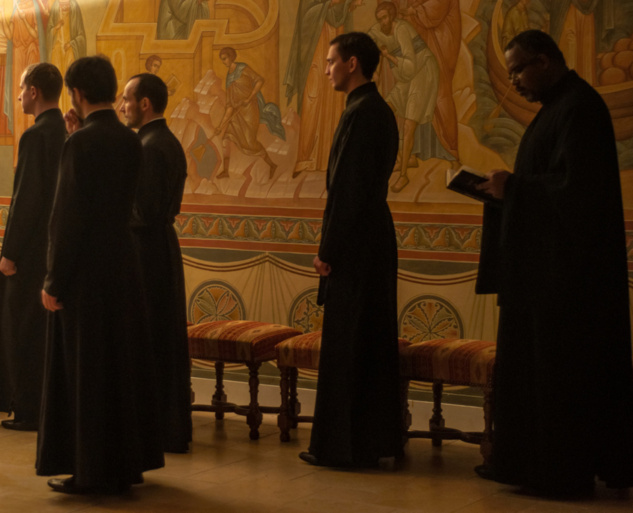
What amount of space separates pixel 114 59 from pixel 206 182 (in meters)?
1.28

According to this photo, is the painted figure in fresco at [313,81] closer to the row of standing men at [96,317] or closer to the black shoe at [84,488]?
the row of standing men at [96,317]

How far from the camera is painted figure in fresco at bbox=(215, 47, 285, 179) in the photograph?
24.2 ft

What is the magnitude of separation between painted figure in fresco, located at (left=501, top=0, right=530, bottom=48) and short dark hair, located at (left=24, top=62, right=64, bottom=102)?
2818 mm

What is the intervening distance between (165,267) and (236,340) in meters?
0.84

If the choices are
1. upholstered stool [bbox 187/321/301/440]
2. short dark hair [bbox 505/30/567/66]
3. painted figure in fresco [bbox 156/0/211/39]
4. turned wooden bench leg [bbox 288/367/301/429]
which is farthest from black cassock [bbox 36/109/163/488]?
painted figure in fresco [bbox 156/0/211/39]

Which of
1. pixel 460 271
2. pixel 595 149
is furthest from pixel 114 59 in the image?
pixel 595 149

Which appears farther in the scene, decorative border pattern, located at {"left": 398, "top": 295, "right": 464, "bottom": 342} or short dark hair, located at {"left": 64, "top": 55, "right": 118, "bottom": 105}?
decorative border pattern, located at {"left": 398, "top": 295, "right": 464, "bottom": 342}

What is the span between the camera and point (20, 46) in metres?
8.53

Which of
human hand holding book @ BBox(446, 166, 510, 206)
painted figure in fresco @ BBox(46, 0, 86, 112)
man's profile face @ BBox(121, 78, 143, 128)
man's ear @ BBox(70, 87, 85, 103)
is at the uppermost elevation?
painted figure in fresco @ BBox(46, 0, 86, 112)

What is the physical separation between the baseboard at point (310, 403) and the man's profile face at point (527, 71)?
2344 millimetres

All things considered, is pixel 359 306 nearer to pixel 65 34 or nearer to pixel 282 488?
pixel 282 488

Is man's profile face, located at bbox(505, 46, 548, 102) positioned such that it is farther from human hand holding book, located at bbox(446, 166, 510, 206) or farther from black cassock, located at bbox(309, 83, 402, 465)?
black cassock, located at bbox(309, 83, 402, 465)

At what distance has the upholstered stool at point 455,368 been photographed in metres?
5.63

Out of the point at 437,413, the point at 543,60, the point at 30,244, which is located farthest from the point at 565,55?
the point at 30,244
